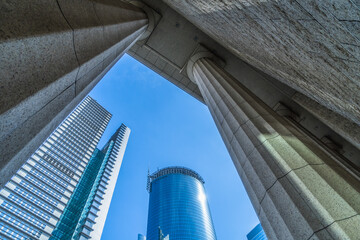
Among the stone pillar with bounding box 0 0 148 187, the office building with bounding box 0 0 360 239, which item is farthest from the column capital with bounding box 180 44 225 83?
the stone pillar with bounding box 0 0 148 187

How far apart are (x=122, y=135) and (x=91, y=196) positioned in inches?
2429

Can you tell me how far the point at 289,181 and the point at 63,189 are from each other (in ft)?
327

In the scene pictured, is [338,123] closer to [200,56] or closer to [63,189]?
[200,56]

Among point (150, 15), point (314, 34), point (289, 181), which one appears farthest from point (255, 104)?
point (150, 15)

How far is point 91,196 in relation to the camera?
96.1 m

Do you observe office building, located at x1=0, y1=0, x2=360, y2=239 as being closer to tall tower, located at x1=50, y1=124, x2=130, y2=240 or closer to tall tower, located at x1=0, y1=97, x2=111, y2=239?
tall tower, located at x1=0, y1=97, x2=111, y2=239

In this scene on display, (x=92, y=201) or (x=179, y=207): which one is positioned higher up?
(x=179, y=207)

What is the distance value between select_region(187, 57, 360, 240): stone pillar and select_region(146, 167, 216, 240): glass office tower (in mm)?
120449

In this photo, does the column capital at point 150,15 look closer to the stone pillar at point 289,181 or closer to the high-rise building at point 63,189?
the stone pillar at point 289,181

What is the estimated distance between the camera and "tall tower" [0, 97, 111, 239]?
219 ft

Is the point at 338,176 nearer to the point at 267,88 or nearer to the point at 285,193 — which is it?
the point at 285,193

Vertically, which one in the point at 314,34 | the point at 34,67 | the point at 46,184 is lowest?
the point at 34,67

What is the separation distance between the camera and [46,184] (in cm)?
8100

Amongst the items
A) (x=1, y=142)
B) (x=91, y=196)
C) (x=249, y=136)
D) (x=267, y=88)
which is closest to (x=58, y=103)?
(x=1, y=142)
